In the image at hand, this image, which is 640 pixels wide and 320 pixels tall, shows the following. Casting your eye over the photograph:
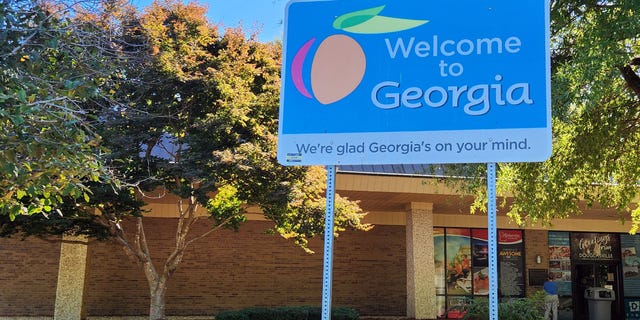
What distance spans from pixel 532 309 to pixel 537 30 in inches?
304

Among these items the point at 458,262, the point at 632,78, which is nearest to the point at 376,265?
the point at 458,262

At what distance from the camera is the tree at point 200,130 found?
1116 cm

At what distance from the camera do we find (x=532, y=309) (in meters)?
10.2

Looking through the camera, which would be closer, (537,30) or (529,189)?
(537,30)

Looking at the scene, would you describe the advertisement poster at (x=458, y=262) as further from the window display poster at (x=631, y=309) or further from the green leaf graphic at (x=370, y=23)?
the green leaf graphic at (x=370, y=23)

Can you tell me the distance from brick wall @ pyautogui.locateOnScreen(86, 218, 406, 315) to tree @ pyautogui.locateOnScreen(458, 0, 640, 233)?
8.62 meters

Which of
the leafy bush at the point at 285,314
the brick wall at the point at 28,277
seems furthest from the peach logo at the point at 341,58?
the brick wall at the point at 28,277

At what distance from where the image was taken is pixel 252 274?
19.7m

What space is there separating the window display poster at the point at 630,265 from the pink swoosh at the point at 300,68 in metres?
21.6

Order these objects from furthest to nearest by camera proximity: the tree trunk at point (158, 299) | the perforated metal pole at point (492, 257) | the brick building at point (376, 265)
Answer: the brick building at point (376, 265), the tree trunk at point (158, 299), the perforated metal pole at point (492, 257)

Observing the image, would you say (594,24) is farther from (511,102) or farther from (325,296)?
(325,296)

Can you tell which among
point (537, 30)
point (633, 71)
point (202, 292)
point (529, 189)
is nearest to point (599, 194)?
point (529, 189)

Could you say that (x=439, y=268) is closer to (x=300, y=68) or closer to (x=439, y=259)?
(x=439, y=259)

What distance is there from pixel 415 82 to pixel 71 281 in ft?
48.1
